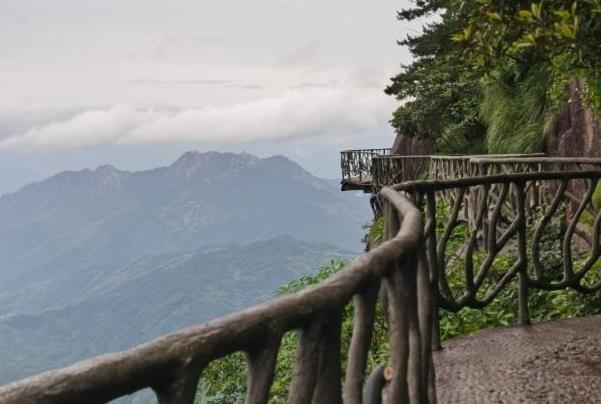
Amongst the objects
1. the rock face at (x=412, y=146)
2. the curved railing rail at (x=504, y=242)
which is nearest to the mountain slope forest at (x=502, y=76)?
the curved railing rail at (x=504, y=242)

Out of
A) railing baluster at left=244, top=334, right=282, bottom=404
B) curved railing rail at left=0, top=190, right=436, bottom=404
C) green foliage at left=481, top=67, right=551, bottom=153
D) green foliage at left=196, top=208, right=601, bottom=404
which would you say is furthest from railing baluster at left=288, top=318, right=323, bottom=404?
green foliage at left=481, top=67, right=551, bottom=153

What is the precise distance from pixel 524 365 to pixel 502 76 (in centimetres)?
1709

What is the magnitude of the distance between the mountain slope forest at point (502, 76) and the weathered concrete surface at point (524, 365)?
7.76 ft

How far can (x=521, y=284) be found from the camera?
18.9ft

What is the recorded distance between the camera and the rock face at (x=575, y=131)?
14672 mm

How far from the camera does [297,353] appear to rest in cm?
182

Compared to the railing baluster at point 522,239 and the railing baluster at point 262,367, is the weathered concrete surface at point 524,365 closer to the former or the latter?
the railing baluster at point 522,239

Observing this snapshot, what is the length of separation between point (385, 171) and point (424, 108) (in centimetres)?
287

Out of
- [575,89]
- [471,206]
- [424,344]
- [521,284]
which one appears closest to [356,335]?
[424,344]

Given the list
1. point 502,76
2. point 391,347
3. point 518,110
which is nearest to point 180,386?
point 391,347

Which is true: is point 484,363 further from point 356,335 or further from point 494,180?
point 356,335

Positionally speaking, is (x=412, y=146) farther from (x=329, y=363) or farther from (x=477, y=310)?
(x=329, y=363)

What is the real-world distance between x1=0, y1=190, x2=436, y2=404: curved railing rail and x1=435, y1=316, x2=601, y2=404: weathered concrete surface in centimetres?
186

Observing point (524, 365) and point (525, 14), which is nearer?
point (524, 365)
